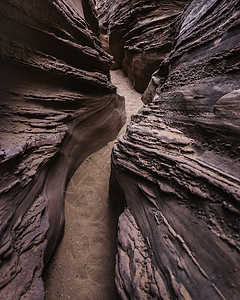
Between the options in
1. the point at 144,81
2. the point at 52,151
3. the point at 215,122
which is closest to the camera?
the point at 215,122

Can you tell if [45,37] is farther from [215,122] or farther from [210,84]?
[215,122]

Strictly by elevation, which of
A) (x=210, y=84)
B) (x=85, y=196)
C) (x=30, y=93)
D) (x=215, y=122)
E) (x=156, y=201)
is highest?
(x=30, y=93)

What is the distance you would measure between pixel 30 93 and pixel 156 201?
8.63 feet

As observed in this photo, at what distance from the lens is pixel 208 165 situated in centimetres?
145

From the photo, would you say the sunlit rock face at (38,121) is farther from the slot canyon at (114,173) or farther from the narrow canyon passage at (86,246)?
the narrow canyon passage at (86,246)

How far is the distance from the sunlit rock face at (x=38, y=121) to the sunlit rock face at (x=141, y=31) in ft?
11.1

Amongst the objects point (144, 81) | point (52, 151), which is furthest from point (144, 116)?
point (144, 81)

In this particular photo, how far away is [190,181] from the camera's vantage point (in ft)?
4.83

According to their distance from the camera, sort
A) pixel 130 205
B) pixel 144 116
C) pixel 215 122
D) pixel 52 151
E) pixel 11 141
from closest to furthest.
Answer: pixel 215 122 < pixel 11 141 < pixel 130 205 < pixel 52 151 < pixel 144 116

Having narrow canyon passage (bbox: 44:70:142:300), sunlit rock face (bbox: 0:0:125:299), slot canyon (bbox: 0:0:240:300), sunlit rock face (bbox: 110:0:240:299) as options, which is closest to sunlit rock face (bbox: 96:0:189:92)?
slot canyon (bbox: 0:0:240:300)

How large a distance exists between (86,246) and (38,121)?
2.21 m

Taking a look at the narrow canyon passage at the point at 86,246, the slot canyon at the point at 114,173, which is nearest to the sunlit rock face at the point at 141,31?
the slot canyon at the point at 114,173

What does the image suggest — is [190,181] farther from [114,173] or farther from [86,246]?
[86,246]

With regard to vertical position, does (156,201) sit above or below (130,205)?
above
